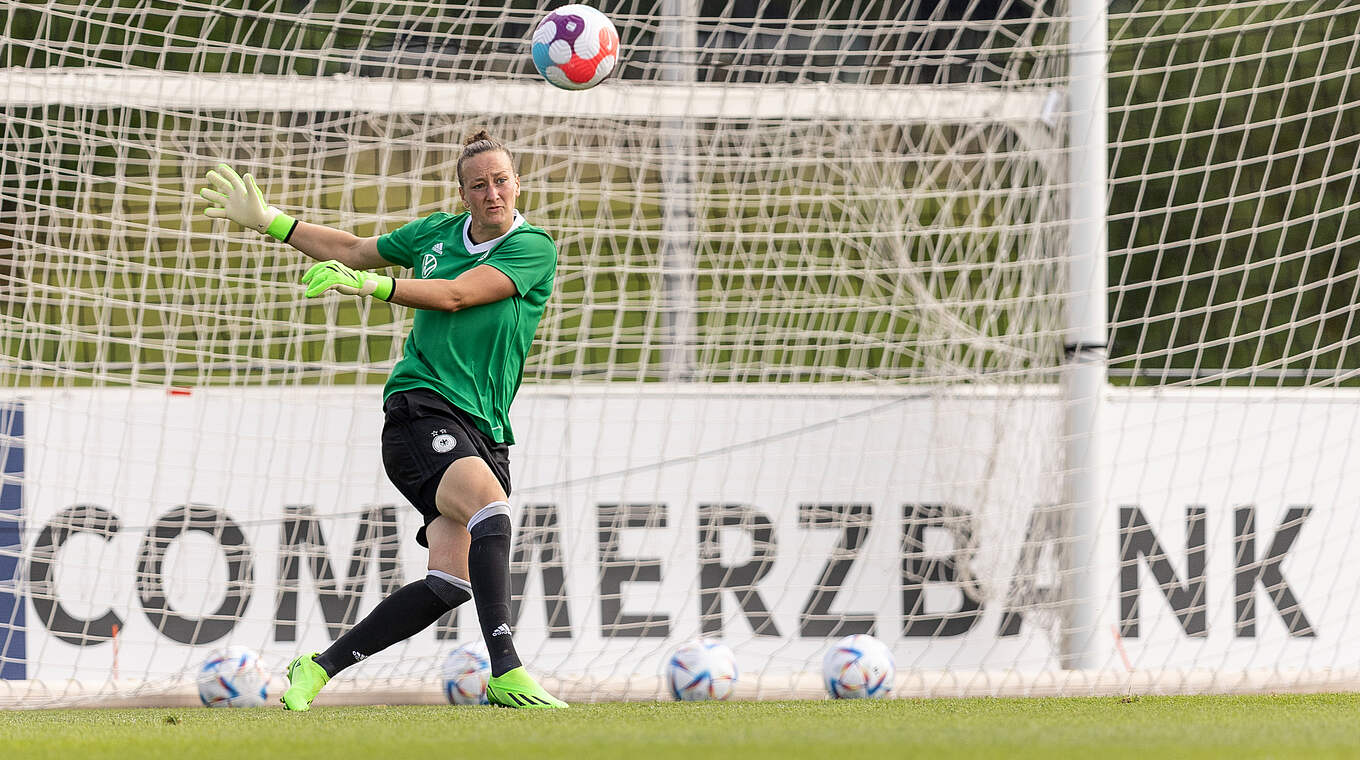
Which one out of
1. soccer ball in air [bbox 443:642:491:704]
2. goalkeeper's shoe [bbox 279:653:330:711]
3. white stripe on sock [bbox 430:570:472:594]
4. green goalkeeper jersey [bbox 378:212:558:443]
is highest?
green goalkeeper jersey [bbox 378:212:558:443]

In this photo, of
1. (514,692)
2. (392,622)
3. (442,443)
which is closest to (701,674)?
(514,692)

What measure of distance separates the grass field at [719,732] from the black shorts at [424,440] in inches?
23.5

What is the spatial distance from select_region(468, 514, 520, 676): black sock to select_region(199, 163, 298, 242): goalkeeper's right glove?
1026 millimetres

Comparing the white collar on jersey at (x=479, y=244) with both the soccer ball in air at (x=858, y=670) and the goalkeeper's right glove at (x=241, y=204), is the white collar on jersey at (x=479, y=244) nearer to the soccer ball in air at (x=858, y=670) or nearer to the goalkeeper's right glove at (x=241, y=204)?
the goalkeeper's right glove at (x=241, y=204)

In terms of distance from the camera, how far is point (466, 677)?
4828 mm

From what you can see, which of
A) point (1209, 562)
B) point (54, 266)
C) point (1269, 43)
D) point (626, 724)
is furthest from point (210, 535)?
point (1269, 43)

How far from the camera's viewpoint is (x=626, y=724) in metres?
3.30

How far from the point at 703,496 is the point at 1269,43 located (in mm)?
2987

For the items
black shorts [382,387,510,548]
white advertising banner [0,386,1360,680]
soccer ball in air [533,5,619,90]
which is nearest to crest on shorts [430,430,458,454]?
black shorts [382,387,510,548]

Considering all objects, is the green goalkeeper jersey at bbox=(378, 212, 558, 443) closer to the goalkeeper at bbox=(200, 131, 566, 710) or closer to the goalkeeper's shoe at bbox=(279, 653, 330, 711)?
the goalkeeper at bbox=(200, 131, 566, 710)

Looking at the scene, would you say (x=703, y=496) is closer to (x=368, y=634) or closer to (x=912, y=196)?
(x=912, y=196)

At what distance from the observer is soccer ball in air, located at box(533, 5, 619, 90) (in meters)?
4.34

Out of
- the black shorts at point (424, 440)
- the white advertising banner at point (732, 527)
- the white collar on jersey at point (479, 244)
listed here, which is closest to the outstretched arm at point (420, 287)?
the white collar on jersey at point (479, 244)

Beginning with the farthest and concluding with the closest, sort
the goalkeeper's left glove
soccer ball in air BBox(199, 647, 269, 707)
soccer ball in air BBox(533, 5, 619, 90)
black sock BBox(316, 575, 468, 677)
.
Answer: soccer ball in air BBox(199, 647, 269, 707)
soccer ball in air BBox(533, 5, 619, 90)
black sock BBox(316, 575, 468, 677)
the goalkeeper's left glove
